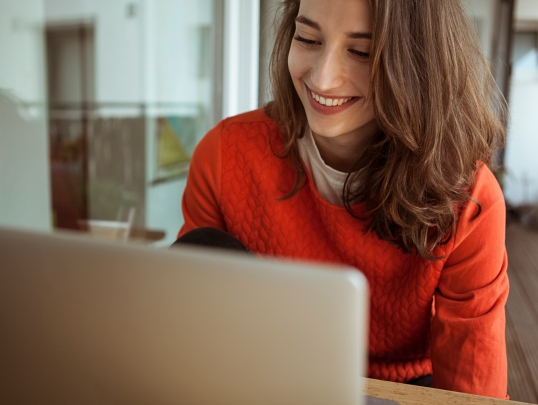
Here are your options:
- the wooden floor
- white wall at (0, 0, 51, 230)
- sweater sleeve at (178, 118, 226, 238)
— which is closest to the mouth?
sweater sleeve at (178, 118, 226, 238)

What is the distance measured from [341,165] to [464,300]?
38 cm

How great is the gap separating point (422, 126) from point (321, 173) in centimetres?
26

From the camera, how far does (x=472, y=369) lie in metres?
0.94

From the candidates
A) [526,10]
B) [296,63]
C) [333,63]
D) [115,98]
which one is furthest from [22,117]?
[526,10]

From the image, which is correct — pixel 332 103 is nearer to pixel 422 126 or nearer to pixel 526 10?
pixel 422 126

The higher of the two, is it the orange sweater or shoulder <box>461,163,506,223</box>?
shoulder <box>461,163,506,223</box>

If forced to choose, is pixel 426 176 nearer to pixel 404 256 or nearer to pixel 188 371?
pixel 404 256

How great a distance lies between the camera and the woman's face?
0.89 m

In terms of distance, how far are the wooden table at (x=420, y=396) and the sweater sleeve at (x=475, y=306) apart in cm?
28

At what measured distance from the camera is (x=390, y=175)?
3.28ft

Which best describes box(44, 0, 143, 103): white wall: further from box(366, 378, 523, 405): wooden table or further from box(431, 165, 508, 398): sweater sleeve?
box(366, 378, 523, 405): wooden table

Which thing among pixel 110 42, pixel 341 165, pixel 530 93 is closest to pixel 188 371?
pixel 341 165

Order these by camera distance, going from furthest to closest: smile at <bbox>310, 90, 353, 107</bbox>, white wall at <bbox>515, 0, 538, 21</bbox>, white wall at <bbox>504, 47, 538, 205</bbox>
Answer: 1. white wall at <bbox>504, 47, 538, 205</bbox>
2. white wall at <bbox>515, 0, 538, 21</bbox>
3. smile at <bbox>310, 90, 353, 107</bbox>

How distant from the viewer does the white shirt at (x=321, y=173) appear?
1110 millimetres
